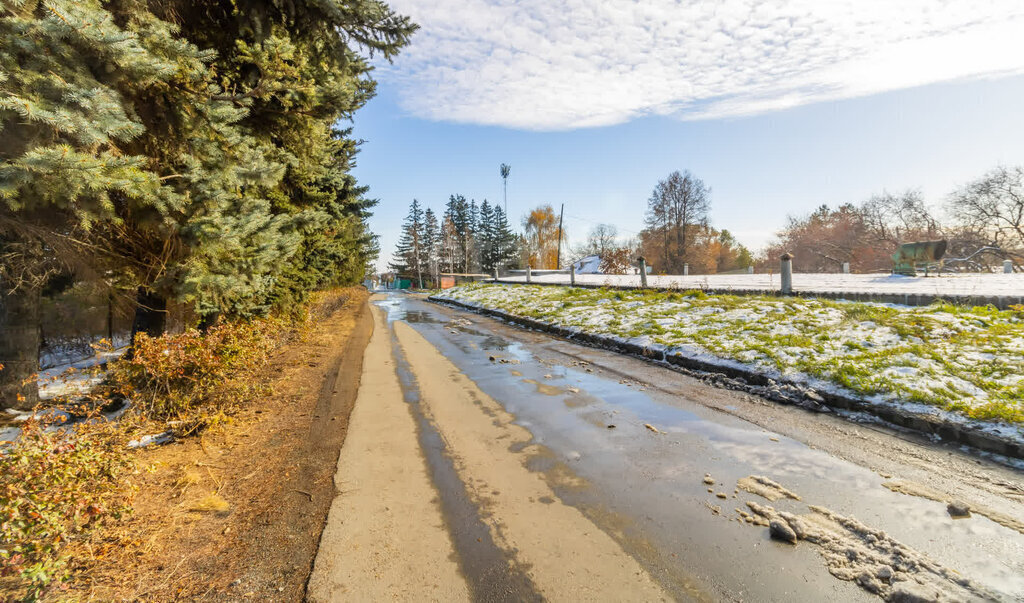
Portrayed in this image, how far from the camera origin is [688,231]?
45.0 metres

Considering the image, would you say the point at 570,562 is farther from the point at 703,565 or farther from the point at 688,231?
the point at 688,231

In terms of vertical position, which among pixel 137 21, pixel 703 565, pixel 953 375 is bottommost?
pixel 703 565

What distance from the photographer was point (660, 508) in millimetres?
2805

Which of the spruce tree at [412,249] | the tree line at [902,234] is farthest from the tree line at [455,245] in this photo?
the tree line at [902,234]

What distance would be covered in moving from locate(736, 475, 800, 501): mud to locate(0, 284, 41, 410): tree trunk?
7797mm

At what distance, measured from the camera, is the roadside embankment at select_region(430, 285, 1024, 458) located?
395 cm

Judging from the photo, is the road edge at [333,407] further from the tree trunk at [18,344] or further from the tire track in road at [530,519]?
the tree trunk at [18,344]

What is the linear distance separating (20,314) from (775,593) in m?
8.17

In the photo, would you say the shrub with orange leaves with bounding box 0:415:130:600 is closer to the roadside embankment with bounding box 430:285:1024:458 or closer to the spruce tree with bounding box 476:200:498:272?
the roadside embankment with bounding box 430:285:1024:458

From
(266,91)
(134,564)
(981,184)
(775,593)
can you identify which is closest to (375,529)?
(134,564)

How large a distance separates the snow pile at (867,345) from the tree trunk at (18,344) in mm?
9234

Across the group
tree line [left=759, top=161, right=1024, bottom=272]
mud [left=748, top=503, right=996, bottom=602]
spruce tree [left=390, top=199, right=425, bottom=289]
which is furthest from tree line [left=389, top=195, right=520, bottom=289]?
mud [left=748, top=503, right=996, bottom=602]

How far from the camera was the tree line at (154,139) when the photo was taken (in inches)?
106

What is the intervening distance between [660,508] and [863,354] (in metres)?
4.69
